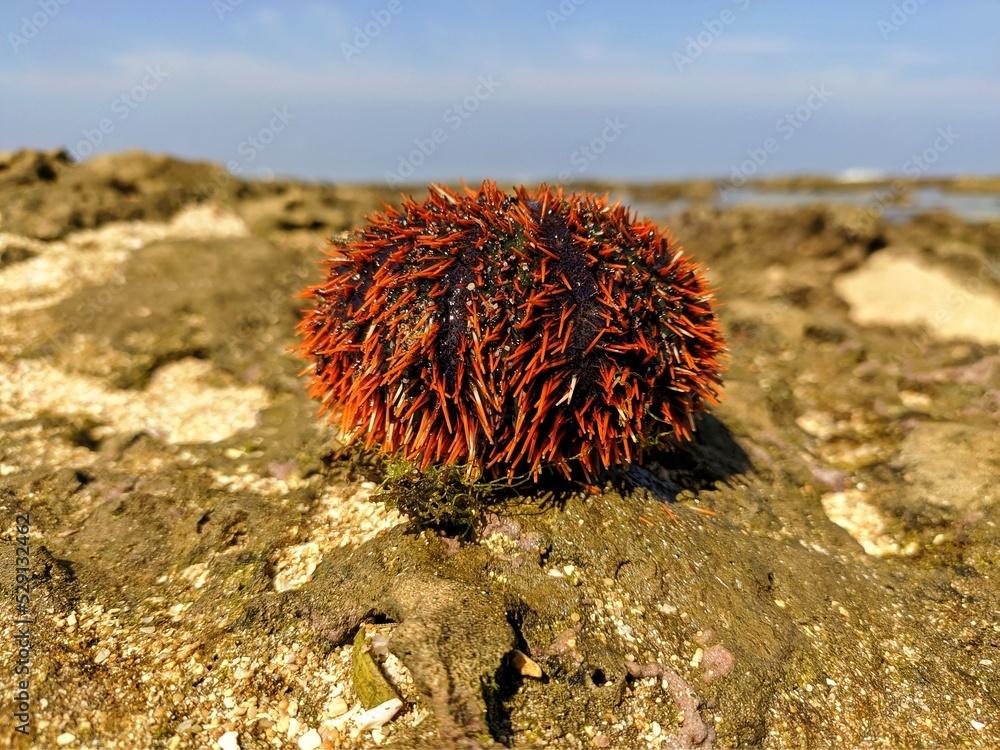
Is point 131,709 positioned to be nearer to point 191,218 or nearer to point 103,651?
point 103,651

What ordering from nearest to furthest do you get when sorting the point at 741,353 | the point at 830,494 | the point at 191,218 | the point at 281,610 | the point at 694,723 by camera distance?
the point at 694,723 → the point at 281,610 → the point at 830,494 → the point at 741,353 → the point at 191,218

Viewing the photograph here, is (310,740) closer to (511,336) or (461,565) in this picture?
(461,565)

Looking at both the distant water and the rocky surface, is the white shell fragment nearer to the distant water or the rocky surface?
the rocky surface

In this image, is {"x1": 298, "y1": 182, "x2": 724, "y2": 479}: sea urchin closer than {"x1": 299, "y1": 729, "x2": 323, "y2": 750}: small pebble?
No

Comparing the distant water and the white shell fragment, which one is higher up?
the distant water

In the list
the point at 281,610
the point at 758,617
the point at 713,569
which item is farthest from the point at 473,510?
the point at 758,617

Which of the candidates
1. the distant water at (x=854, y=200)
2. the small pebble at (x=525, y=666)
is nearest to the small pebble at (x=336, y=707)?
the small pebble at (x=525, y=666)

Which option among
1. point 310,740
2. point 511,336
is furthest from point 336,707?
point 511,336

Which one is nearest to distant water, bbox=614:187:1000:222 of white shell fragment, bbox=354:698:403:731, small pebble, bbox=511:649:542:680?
small pebble, bbox=511:649:542:680
